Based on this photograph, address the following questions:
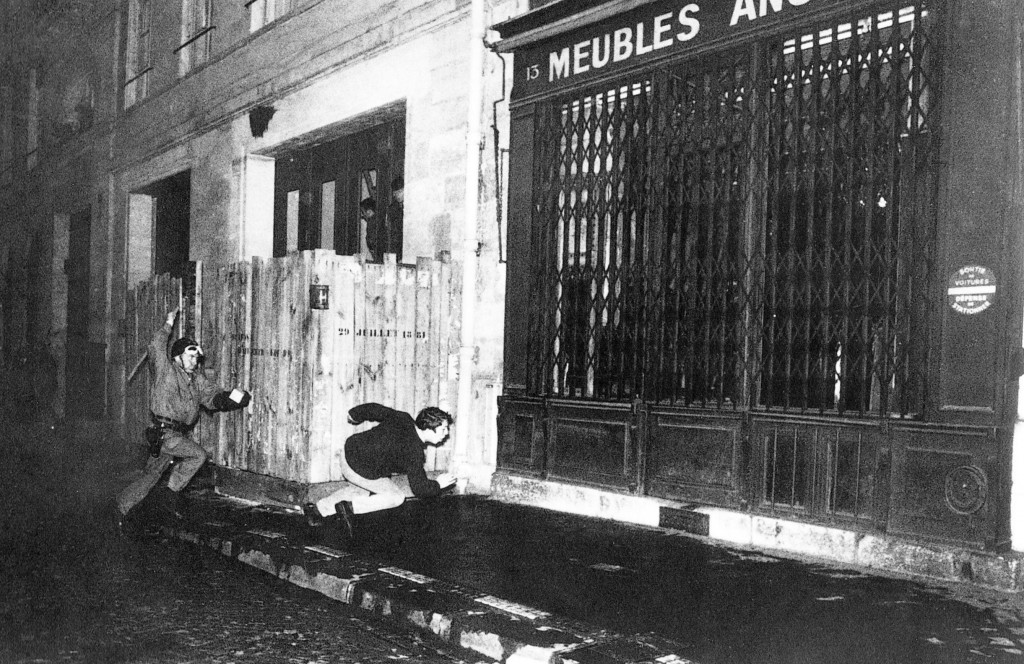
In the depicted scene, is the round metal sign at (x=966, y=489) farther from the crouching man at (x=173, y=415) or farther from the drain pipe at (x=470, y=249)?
the crouching man at (x=173, y=415)

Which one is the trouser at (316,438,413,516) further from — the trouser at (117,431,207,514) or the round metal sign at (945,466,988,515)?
the round metal sign at (945,466,988,515)

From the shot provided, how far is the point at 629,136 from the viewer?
848cm

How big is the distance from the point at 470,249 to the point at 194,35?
8.72m

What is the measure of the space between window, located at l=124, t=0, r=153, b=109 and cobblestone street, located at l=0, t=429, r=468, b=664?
472 inches

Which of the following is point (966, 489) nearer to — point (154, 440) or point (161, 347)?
point (154, 440)

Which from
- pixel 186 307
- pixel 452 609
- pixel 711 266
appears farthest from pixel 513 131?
pixel 452 609

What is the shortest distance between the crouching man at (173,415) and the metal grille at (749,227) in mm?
3253

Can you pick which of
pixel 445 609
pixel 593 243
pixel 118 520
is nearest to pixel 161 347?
pixel 118 520

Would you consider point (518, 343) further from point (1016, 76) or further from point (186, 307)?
point (1016, 76)

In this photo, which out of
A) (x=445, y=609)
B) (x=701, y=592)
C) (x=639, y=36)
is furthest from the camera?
(x=639, y=36)

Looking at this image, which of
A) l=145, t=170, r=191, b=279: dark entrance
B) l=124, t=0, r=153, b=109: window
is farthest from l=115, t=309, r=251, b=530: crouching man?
l=124, t=0, r=153, b=109: window

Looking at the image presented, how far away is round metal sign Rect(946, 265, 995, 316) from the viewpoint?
6.01m

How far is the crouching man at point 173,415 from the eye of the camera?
336 inches

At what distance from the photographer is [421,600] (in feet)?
18.0
